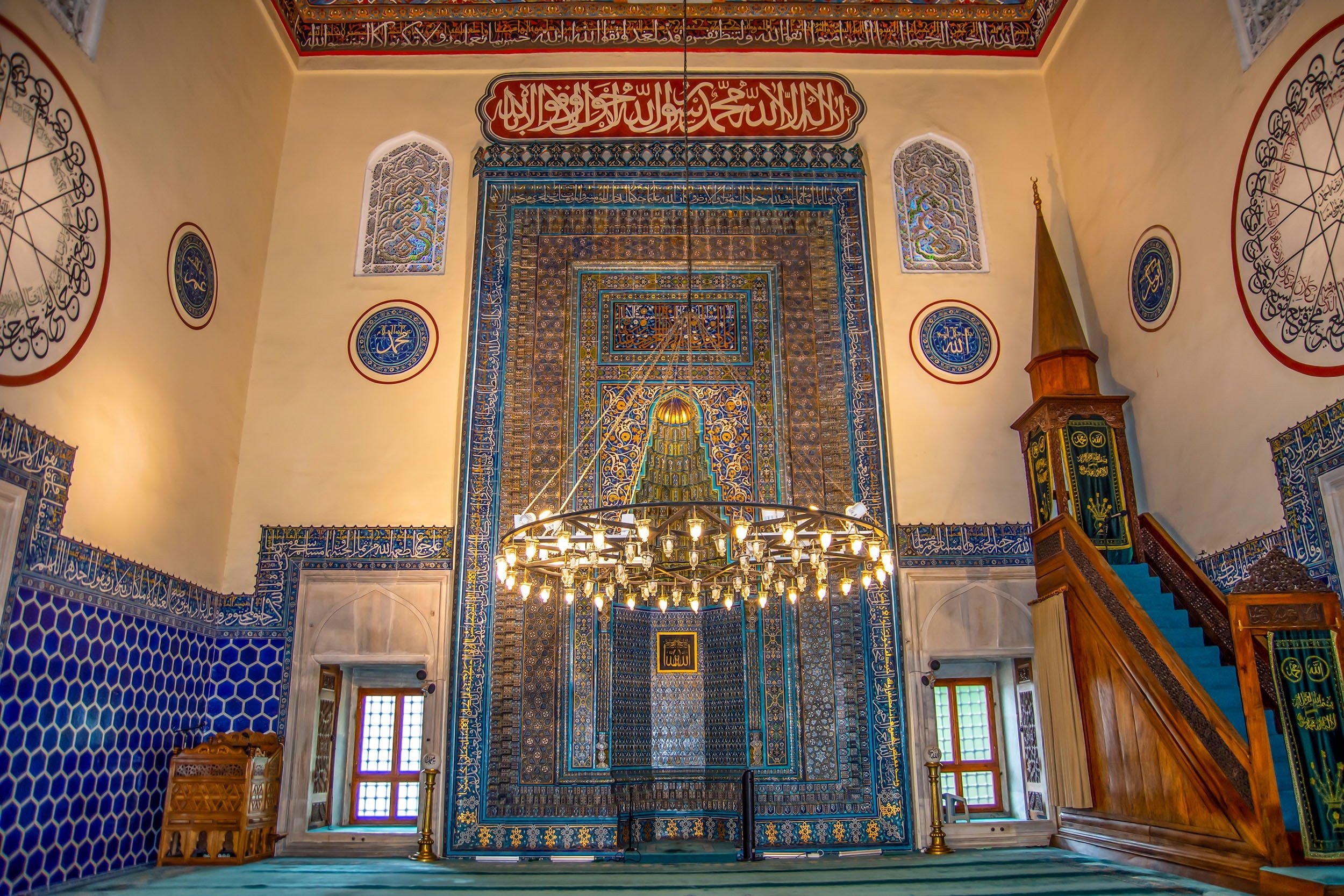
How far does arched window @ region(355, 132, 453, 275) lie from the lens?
21.6 ft

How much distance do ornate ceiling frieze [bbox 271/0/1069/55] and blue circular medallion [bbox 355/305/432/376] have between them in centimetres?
222

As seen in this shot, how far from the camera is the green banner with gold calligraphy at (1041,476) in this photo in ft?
19.1

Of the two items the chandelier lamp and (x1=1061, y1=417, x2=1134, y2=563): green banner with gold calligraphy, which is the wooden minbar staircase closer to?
(x1=1061, y1=417, x2=1134, y2=563): green banner with gold calligraphy

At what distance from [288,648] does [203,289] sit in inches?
89.0

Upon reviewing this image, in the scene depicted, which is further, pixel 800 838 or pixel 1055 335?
pixel 1055 335

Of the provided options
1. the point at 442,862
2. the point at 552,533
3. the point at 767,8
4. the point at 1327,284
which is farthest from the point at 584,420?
the point at 1327,284

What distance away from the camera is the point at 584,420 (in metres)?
6.27

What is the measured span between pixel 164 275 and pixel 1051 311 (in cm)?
543

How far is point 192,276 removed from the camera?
216 inches

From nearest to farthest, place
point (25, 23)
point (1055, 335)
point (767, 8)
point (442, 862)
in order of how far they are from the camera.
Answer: point (25, 23) → point (442, 862) → point (1055, 335) → point (767, 8)

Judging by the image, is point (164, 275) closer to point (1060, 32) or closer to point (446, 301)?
point (446, 301)

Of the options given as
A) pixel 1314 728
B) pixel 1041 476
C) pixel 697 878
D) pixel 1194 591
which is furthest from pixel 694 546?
pixel 1194 591

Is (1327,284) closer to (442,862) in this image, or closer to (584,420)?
(584,420)

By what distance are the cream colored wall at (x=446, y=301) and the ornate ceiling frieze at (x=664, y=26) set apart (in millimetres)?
130
